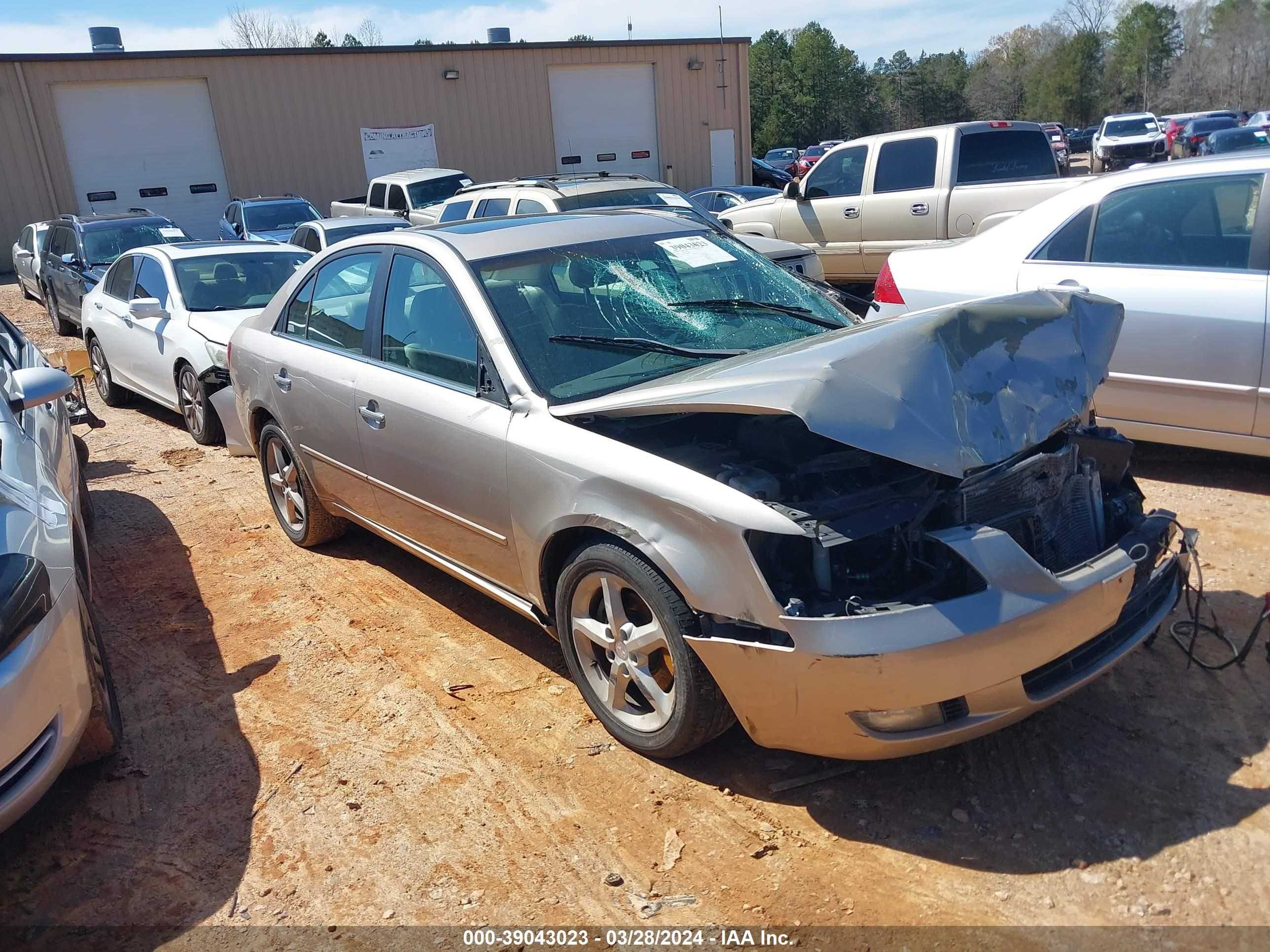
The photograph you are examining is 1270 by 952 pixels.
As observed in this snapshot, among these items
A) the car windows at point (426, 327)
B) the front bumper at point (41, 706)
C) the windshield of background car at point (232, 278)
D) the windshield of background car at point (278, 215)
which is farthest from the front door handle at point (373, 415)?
the windshield of background car at point (278, 215)

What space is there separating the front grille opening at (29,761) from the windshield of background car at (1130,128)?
32.9 metres

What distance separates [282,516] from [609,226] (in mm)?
2722

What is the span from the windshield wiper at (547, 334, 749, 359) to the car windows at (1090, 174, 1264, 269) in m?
2.87

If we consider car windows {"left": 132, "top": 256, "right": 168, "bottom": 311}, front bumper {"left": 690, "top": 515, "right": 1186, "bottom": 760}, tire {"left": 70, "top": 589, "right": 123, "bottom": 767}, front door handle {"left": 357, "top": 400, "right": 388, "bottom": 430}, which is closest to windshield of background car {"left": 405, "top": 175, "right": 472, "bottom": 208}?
car windows {"left": 132, "top": 256, "right": 168, "bottom": 311}

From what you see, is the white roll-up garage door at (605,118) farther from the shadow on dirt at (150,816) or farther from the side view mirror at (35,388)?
the shadow on dirt at (150,816)

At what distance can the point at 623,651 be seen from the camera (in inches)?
130

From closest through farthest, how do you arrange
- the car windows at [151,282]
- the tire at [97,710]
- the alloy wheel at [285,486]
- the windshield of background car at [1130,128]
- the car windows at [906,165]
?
the tire at [97,710] → the alloy wheel at [285,486] → the car windows at [151,282] → the car windows at [906,165] → the windshield of background car at [1130,128]

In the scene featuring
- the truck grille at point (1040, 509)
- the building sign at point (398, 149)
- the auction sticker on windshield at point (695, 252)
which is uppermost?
the building sign at point (398, 149)

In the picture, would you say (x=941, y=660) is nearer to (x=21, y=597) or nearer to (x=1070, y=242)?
(x=21, y=597)

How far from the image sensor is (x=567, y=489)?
333 centimetres

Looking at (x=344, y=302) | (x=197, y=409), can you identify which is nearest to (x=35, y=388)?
(x=344, y=302)

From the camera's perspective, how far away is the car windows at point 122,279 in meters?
9.12

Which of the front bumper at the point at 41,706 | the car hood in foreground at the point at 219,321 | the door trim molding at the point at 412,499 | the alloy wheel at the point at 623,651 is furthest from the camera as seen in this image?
the car hood in foreground at the point at 219,321

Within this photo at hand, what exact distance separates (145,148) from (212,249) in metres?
18.5
